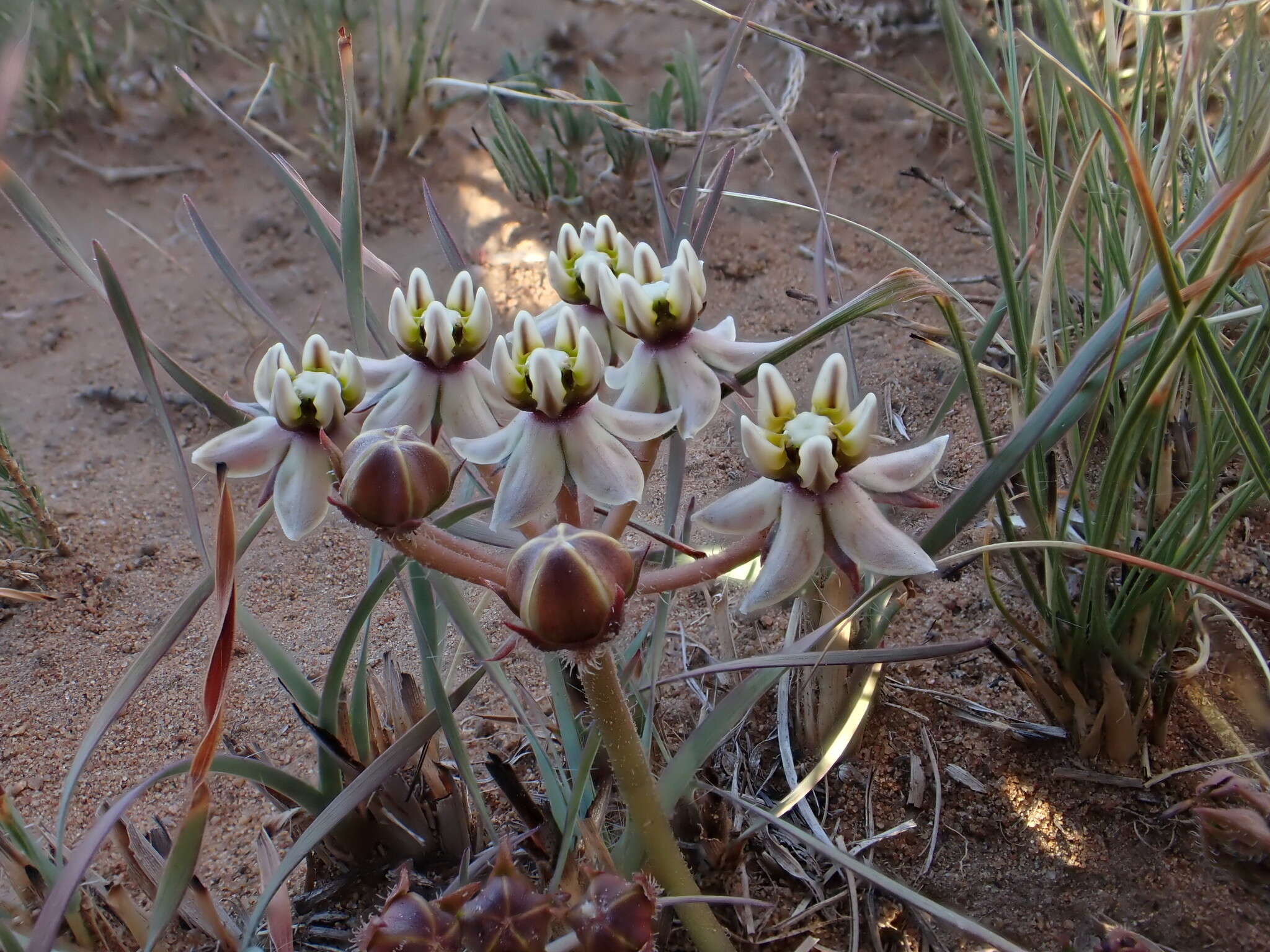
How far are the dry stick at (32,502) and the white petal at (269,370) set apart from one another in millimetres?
884

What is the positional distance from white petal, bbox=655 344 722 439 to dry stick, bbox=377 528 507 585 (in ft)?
0.61

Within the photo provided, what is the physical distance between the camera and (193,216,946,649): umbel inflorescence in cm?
66

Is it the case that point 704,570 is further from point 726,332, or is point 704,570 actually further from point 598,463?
point 726,332

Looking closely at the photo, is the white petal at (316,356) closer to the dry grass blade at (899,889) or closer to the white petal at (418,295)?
the white petal at (418,295)

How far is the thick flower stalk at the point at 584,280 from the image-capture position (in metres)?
0.87

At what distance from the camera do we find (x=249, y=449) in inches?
30.5

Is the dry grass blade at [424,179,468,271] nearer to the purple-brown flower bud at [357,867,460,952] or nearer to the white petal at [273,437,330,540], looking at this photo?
the white petal at [273,437,330,540]

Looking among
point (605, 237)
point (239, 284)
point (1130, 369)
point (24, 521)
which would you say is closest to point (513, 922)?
point (605, 237)

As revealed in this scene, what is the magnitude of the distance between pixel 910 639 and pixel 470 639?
2.11 feet

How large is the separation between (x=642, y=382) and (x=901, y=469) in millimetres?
227

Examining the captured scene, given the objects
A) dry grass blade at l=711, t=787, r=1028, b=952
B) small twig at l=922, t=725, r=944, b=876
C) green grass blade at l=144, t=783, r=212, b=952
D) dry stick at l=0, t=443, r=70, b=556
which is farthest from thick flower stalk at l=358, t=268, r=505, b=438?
dry stick at l=0, t=443, r=70, b=556

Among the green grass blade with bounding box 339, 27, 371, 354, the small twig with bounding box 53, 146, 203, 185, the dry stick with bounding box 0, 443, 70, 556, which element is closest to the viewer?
the green grass blade with bounding box 339, 27, 371, 354

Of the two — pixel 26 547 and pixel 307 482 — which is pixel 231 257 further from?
pixel 307 482

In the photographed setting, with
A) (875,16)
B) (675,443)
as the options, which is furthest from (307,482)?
(875,16)
